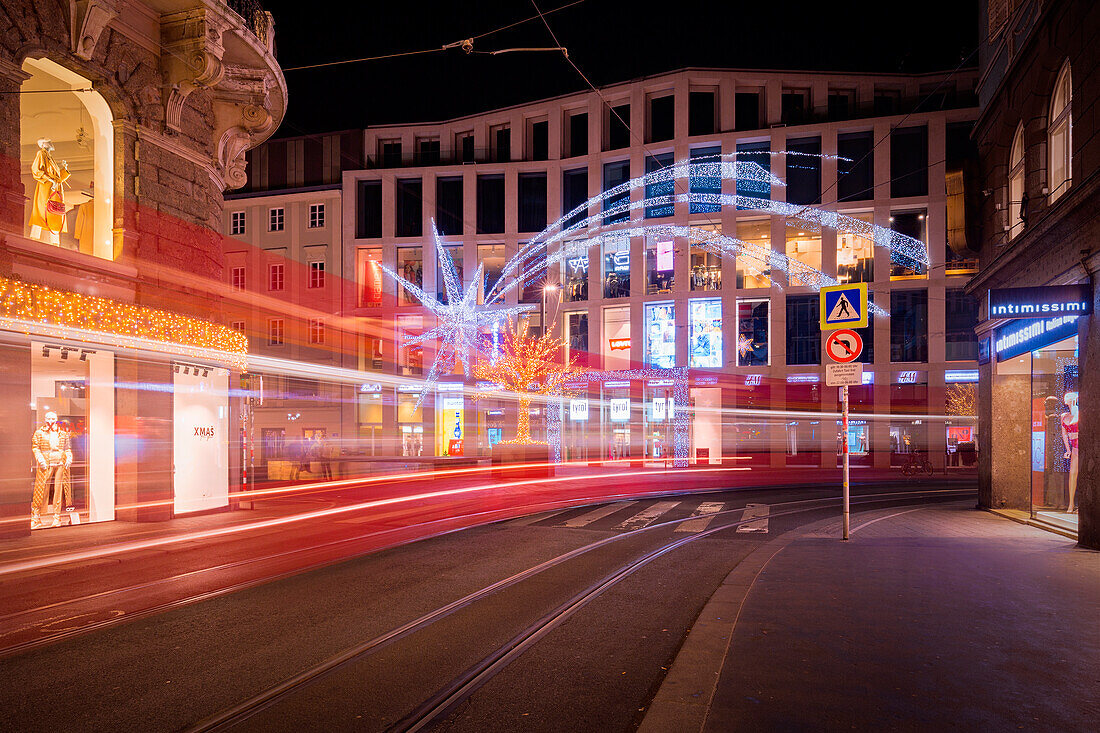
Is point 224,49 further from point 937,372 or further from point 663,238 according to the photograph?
point 937,372

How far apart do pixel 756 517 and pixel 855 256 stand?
90.1ft

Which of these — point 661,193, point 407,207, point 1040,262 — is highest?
point 407,207

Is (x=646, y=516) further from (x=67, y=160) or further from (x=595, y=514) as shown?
(x=67, y=160)

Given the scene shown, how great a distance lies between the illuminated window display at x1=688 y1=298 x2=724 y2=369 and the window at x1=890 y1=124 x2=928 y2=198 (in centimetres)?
1026

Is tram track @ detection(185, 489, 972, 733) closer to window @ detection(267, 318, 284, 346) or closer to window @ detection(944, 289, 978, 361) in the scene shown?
window @ detection(944, 289, 978, 361)

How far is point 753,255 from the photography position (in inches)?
1569

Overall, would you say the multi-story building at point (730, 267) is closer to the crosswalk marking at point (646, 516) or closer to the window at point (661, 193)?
the window at point (661, 193)

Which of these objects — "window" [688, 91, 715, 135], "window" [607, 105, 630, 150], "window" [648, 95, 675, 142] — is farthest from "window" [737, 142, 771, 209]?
"window" [607, 105, 630, 150]

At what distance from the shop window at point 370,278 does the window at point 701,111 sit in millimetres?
19444

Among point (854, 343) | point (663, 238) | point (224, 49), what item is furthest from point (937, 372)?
point (224, 49)

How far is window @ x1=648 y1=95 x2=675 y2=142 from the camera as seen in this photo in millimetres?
41312

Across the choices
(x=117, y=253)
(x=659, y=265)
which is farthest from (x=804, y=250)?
(x=117, y=253)

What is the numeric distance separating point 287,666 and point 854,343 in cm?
863

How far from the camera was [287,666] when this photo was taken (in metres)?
5.75
